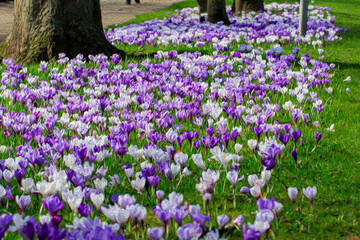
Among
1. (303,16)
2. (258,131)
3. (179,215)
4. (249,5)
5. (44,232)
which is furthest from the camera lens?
(249,5)

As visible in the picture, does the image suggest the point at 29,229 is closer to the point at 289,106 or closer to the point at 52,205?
the point at 52,205

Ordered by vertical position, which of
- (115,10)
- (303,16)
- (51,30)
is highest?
(51,30)

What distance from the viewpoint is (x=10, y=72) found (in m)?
6.48

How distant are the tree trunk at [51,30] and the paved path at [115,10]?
6.48 m

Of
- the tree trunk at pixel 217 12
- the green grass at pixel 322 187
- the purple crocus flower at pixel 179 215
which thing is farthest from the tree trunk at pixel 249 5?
the purple crocus flower at pixel 179 215

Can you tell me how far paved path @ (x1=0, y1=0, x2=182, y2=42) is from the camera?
1717cm

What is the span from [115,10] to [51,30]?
14.8 metres

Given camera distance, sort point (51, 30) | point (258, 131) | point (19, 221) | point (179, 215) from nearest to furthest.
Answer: point (19, 221)
point (179, 215)
point (258, 131)
point (51, 30)

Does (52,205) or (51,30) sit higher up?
(51,30)

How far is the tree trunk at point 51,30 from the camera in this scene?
299 inches

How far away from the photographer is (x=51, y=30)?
25.0ft

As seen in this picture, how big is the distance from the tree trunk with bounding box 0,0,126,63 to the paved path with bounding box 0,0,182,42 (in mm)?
6476

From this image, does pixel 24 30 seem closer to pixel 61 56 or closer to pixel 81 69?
pixel 61 56

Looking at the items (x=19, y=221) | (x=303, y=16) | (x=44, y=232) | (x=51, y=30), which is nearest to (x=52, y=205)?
(x=19, y=221)
